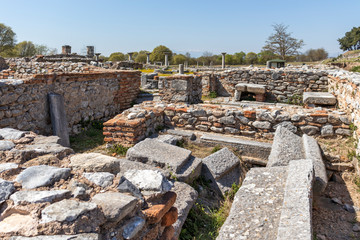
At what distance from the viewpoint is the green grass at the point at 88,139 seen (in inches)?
246

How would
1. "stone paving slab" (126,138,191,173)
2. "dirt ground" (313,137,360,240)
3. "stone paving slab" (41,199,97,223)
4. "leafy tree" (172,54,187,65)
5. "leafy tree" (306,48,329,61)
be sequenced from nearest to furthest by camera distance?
"stone paving slab" (41,199,97,223) → "dirt ground" (313,137,360,240) → "stone paving slab" (126,138,191,173) → "leafy tree" (172,54,187,65) → "leafy tree" (306,48,329,61)

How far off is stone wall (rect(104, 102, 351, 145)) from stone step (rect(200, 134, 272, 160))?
42 centimetres

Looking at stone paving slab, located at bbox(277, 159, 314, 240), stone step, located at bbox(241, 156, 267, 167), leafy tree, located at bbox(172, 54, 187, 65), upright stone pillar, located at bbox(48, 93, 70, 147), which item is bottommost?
stone step, located at bbox(241, 156, 267, 167)

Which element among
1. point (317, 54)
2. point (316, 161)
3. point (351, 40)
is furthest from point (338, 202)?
point (351, 40)

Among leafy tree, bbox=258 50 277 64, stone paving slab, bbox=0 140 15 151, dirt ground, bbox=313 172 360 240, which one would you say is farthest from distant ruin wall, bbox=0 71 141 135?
leafy tree, bbox=258 50 277 64

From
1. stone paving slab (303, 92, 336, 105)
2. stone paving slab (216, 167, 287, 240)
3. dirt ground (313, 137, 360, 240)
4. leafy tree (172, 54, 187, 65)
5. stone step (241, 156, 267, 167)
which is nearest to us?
stone paving slab (216, 167, 287, 240)

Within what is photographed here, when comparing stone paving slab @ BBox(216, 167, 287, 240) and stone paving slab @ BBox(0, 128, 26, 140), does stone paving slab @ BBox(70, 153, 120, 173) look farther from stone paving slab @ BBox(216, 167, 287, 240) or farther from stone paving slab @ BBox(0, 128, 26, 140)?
stone paving slab @ BBox(216, 167, 287, 240)

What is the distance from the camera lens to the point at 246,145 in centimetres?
554

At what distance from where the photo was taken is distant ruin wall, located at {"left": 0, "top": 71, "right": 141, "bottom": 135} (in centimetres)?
→ 543

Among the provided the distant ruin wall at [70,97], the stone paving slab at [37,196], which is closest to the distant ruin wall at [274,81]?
the distant ruin wall at [70,97]

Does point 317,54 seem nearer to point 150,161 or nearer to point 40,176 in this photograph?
point 150,161

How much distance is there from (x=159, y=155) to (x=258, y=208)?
1874 mm

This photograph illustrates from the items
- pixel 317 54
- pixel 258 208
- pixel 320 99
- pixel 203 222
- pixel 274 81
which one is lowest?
pixel 203 222

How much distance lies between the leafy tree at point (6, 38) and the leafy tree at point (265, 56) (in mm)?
33748
